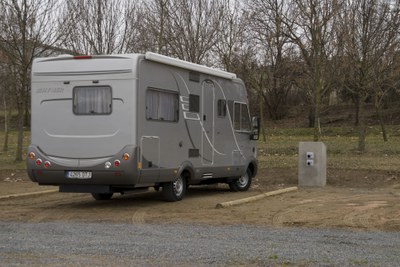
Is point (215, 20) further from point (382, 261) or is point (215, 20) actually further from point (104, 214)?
point (382, 261)

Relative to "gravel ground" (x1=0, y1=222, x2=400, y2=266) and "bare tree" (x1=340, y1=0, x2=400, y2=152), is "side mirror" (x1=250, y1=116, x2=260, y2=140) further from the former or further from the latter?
"bare tree" (x1=340, y1=0, x2=400, y2=152)

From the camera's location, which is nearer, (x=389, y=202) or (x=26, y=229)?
(x=26, y=229)

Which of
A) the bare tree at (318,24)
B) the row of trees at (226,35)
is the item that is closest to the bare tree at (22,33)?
the row of trees at (226,35)

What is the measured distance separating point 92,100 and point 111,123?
2.06ft

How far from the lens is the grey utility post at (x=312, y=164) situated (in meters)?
16.5

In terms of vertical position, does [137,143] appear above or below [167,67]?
below

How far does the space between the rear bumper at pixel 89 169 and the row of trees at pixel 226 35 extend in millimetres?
10819

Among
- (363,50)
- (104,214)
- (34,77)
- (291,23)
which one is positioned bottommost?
(104,214)

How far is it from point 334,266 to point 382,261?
2.16ft

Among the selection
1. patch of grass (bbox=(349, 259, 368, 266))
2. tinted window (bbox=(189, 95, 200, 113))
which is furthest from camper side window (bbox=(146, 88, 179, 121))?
patch of grass (bbox=(349, 259, 368, 266))

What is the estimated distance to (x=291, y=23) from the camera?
25.3 m

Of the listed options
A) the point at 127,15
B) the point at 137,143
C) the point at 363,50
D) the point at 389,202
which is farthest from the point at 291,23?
the point at 137,143

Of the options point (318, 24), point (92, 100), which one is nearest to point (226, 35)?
point (318, 24)

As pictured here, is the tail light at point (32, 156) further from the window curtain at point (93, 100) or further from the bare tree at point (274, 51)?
the bare tree at point (274, 51)
